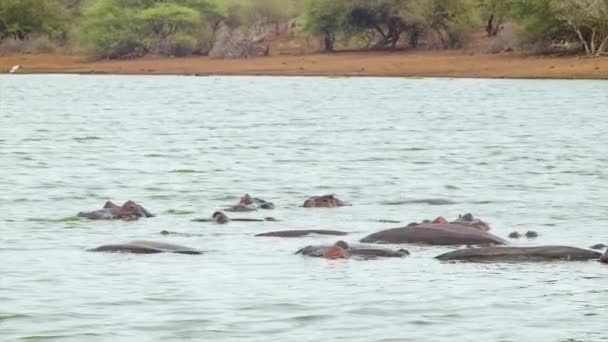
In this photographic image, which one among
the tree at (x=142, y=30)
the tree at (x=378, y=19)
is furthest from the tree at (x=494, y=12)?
the tree at (x=142, y=30)

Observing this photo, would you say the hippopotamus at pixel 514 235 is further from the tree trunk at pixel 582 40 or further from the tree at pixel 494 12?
the tree at pixel 494 12

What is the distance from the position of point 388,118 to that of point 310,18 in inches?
1406

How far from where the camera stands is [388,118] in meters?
45.0

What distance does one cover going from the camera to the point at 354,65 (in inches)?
2874

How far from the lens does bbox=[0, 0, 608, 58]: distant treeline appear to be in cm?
7006

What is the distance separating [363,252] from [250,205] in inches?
190

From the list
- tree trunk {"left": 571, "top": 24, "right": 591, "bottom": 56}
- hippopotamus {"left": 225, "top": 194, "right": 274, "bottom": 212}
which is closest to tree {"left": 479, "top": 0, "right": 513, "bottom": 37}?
tree trunk {"left": 571, "top": 24, "right": 591, "bottom": 56}

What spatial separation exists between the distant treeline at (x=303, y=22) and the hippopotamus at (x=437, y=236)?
50.1 metres

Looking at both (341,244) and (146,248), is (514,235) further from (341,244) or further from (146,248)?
(146,248)

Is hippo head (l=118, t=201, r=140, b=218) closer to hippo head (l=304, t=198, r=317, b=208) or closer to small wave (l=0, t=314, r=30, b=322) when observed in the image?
hippo head (l=304, t=198, r=317, b=208)

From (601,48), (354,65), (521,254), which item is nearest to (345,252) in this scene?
(521,254)

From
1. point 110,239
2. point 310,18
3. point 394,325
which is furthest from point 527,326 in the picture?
point 310,18

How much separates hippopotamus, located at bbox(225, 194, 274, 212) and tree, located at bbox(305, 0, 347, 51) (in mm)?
58490

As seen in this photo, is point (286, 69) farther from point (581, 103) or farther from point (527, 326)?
point (527, 326)
